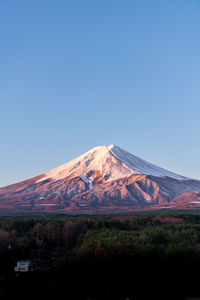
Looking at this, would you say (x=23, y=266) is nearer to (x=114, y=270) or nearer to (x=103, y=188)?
(x=114, y=270)

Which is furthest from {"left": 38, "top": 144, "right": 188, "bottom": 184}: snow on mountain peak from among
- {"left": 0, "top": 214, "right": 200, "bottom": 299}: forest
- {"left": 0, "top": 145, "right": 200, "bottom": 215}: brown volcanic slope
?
{"left": 0, "top": 214, "right": 200, "bottom": 299}: forest

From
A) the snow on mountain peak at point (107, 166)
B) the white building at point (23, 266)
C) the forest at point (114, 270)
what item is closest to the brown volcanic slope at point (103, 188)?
the snow on mountain peak at point (107, 166)

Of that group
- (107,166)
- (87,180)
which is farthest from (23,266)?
(107,166)

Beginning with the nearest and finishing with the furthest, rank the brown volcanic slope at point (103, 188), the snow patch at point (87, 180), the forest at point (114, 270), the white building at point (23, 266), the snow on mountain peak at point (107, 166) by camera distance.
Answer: the forest at point (114, 270) < the white building at point (23, 266) < the brown volcanic slope at point (103, 188) < the snow patch at point (87, 180) < the snow on mountain peak at point (107, 166)

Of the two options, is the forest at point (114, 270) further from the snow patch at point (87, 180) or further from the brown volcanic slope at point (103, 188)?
the snow patch at point (87, 180)

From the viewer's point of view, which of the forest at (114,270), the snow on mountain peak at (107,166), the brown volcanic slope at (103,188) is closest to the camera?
the forest at (114,270)

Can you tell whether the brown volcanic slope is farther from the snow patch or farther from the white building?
the white building

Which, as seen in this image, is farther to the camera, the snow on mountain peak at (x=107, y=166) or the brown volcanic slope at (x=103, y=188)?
the snow on mountain peak at (x=107, y=166)

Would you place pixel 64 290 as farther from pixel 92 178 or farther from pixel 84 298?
pixel 92 178
